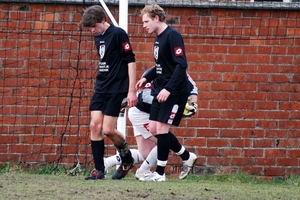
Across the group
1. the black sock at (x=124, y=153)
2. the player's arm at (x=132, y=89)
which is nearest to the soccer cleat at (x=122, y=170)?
the black sock at (x=124, y=153)

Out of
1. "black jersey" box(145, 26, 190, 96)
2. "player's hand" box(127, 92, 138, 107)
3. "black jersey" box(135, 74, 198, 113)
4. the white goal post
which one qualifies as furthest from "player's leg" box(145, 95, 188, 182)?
the white goal post

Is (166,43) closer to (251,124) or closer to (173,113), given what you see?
(173,113)

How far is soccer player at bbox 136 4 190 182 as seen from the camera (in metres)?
8.52

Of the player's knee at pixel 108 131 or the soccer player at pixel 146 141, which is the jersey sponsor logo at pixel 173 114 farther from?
the player's knee at pixel 108 131

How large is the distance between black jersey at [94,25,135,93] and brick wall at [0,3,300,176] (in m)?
1.82

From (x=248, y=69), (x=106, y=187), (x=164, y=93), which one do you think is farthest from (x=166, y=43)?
(x=248, y=69)

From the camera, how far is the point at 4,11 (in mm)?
10570

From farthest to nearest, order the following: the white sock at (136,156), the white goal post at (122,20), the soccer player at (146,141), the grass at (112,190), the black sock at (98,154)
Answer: the white goal post at (122,20), the white sock at (136,156), the soccer player at (146,141), the black sock at (98,154), the grass at (112,190)

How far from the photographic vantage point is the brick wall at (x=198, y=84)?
419 inches

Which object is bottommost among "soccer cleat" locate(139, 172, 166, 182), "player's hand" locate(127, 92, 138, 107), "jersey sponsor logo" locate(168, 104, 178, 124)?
"soccer cleat" locate(139, 172, 166, 182)

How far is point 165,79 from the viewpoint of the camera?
8.72 m

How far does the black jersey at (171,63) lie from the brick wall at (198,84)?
1930mm

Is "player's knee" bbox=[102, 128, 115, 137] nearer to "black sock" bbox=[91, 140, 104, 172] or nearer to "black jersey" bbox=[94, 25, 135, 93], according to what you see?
"black sock" bbox=[91, 140, 104, 172]

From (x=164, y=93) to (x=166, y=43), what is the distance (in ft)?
1.83
